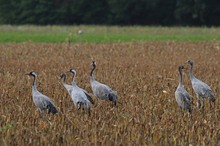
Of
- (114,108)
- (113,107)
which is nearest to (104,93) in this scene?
(113,107)

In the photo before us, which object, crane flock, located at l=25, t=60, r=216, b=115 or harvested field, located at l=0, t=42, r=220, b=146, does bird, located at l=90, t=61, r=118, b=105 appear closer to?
crane flock, located at l=25, t=60, r=216, b=115

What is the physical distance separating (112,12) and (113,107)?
183 ft

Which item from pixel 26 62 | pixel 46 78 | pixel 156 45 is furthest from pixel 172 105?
pixel 156 45

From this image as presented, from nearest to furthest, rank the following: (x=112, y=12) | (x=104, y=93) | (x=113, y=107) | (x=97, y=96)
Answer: (x=113, y=107) → (x=104, y=93) → (x=97, y=96) → (x=112, y=12)

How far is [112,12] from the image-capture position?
219ft

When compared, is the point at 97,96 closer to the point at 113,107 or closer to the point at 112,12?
the point at 113,107

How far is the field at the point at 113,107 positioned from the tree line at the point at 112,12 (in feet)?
121

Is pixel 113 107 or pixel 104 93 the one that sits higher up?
pixel 104 93

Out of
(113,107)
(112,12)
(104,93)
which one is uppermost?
(112,12)

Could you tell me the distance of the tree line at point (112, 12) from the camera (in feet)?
200

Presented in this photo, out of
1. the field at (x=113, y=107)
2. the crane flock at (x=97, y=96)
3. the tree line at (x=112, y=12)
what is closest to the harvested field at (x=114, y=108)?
the field at (x=113, y=107)

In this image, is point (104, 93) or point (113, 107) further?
point (104, 93)

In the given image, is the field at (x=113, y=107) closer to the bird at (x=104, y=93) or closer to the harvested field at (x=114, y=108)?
the harvested field at (x=114, y=108)

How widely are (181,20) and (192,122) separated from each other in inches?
2100
